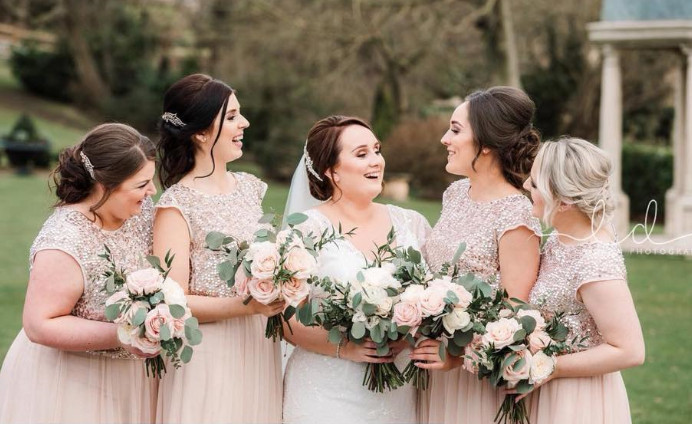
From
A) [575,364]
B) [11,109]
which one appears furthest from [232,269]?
[11,109]

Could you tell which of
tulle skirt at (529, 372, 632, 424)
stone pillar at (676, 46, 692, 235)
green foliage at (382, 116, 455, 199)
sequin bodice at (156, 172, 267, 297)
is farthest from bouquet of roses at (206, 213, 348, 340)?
green foliage at (382, 116, 455, 199)

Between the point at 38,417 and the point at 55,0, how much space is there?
3528 centimetres

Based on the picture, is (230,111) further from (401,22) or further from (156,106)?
(156,106)

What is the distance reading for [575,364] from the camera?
412cm

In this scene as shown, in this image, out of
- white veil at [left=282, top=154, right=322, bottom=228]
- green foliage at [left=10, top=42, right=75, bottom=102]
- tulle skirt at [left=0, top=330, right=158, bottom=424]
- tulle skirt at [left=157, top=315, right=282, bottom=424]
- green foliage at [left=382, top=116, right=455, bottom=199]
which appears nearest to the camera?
tulle skirt at [left=0, top=330, right=158, bottom=424]

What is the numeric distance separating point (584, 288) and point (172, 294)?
70.1 inches

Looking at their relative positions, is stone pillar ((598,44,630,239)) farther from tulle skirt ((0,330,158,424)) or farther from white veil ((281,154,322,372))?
tulle skirt ((0,330,158,424))

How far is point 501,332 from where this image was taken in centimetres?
397

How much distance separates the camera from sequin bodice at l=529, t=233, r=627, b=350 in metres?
4.06

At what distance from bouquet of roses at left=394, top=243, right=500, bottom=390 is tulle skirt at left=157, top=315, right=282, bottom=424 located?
99 cm

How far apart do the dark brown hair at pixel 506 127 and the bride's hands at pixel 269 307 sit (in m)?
1.21

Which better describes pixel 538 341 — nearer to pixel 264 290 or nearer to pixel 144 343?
pixel 264 290

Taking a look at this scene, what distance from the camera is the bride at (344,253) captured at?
4672 millimetres

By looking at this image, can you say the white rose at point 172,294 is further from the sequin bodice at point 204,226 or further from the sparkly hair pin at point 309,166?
the sparkly hair pin at point 309,166
